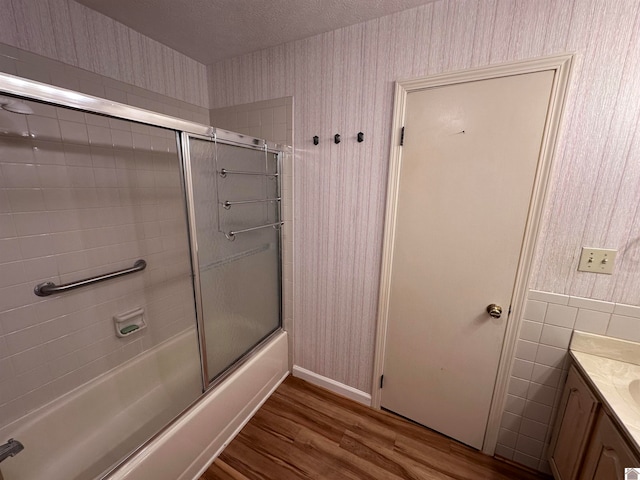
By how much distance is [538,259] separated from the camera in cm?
121

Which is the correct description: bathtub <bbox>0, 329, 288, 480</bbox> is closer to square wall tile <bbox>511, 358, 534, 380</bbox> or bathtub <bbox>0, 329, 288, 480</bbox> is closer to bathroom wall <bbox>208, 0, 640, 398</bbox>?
bathroom wall <bbox>208, 0, 640, 398</bbox>

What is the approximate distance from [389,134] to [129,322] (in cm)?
196

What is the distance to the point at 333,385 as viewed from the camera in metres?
1.90

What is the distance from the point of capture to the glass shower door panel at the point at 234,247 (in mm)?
1352

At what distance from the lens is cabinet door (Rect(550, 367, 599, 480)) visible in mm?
1036

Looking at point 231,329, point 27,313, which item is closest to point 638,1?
point 231,329

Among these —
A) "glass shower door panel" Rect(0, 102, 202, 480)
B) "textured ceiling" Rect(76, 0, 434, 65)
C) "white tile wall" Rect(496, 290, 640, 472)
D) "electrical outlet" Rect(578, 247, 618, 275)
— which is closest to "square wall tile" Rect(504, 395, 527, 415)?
"white tile wall" Rect(496, 290, 640, 472)

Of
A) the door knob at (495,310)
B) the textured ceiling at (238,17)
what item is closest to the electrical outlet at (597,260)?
the door knob at (495,310)

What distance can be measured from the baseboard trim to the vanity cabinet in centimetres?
100

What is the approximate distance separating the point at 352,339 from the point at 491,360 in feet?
2.68

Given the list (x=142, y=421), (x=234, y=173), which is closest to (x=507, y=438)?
(x=142, y=421)

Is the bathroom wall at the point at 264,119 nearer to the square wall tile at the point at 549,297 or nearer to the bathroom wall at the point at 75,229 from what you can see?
the bathroom wall at the point at 75,229

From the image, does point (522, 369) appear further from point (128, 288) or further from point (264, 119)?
point (128, 288)

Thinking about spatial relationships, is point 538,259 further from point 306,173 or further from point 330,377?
point 330,377
